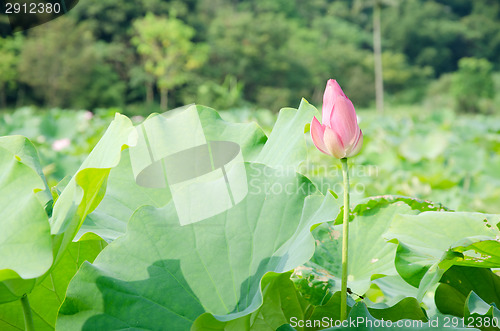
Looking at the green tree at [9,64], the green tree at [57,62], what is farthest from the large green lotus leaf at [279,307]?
the green tree at [57,62]

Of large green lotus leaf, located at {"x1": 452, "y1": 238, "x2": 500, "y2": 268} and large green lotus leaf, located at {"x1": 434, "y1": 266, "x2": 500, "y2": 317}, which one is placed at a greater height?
large green lotus leaf, located at {"x1": 452, "y1": 238, "x2": 500, "y2": 268}

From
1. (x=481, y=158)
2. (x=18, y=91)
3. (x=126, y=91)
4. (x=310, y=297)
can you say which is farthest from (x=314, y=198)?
(x=126, y=91)

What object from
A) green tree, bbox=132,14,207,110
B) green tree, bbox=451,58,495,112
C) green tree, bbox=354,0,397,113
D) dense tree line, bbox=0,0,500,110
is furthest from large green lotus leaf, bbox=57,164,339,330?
green tree, bbox=451,58,495,112

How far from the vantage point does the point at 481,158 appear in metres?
2.03

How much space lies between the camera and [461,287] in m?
0.32

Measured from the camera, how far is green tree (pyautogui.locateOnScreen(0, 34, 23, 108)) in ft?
44.7

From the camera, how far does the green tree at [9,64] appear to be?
1363 centimetres

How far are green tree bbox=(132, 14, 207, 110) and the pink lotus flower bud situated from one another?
58.7ft

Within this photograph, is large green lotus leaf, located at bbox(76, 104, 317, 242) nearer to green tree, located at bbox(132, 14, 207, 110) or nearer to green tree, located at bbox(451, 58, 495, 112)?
green tree, located at bbox(132, 14, 207, 110)

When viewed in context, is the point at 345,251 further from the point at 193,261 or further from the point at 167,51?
the point at 167,51

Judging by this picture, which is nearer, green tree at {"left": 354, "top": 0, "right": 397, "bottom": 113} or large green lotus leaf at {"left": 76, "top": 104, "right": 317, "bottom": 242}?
large green lotus leaf at {"left": 76, "top": 104, "right": 317, "bottom": 242}

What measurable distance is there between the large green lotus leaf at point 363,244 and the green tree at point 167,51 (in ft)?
58.5

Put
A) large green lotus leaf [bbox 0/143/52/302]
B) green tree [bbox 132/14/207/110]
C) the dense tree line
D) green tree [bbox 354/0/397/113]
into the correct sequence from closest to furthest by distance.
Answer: large green lotus leaf [bbox 0/143/52/302], the dense tree line, green tree [bbox 132/14/207/110], green tree [bbox 354/0/397/113]

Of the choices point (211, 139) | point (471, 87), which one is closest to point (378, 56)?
point (471, 87)
